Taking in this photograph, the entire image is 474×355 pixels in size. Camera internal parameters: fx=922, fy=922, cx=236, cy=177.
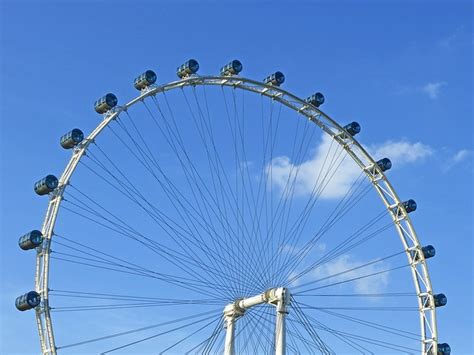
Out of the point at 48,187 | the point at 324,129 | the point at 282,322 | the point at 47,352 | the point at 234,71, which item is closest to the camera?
the point at 47,352

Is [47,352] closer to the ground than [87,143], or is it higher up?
closer to the ground

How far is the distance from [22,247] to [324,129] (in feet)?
58.1

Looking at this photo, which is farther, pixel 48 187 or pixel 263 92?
pixel 263 92

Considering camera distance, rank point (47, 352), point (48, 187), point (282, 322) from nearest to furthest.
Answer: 1. point (47, 352)
2. point (48, 187)
3. point (282, 322)

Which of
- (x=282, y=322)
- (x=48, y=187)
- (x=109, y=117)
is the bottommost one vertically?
(x=282, y=322)

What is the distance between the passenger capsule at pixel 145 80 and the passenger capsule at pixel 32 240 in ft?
26.5

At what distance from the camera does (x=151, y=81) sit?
130 feet

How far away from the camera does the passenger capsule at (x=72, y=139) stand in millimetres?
37594

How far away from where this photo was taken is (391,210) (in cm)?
4866

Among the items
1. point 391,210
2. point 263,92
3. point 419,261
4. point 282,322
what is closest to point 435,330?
point 419,261

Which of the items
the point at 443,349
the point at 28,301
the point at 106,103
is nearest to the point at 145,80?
the point at 106,103

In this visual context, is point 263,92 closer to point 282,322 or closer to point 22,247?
point 282,322

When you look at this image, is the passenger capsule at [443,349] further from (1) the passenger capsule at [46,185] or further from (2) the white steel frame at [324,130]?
(1) the passenger capsule at [46,185]

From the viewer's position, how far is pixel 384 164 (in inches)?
1906
